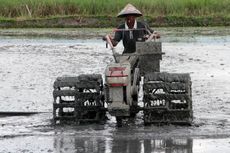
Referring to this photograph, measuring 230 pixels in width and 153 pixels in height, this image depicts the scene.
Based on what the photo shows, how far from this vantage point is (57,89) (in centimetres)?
1205

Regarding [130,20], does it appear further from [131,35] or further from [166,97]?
[166,97]

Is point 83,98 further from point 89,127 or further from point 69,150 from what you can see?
point 69,150

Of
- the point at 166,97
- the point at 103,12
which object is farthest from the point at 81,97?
the point at 103,12

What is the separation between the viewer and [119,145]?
10039 millimetres

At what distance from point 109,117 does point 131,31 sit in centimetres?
157

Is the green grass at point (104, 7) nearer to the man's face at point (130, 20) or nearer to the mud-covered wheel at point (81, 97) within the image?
the man's face at point (130, 20)

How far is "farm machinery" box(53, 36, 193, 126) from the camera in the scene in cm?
1080

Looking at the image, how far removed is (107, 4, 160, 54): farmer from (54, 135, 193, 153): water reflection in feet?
7.69

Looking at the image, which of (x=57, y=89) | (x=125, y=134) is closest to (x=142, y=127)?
(x=125, y=134)

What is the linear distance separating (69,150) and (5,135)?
1.61m

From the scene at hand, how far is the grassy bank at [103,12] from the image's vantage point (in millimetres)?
39125

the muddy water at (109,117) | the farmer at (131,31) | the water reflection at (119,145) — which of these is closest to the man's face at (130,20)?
the farmer at (131,31)

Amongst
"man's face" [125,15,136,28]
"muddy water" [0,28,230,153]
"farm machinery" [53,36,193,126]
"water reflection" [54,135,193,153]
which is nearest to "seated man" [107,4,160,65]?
"man's face" [125,15,136,28]

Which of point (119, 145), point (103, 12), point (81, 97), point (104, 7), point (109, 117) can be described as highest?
point (104, 7)
